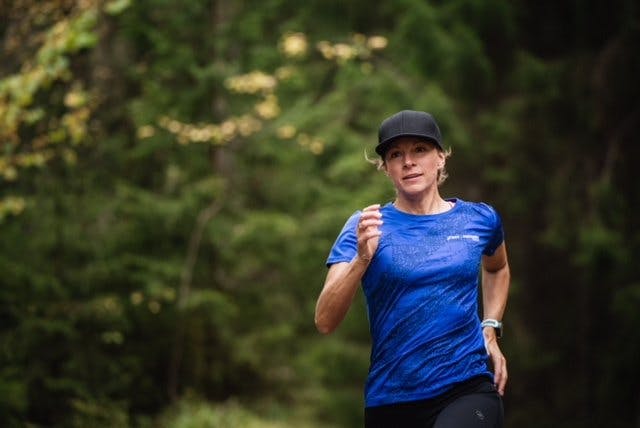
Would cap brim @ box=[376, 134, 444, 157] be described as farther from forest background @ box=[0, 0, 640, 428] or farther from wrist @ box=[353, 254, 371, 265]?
forest background @ box=[0, 0, 640, 428]

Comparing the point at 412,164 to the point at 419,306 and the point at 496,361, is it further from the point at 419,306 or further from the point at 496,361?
the point at 496,361

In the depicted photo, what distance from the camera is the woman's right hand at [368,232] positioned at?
3.37m

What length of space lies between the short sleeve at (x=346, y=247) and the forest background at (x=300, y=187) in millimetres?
5738

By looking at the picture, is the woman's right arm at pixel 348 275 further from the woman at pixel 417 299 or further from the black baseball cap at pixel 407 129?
the black baseball cap at pixel 407 129

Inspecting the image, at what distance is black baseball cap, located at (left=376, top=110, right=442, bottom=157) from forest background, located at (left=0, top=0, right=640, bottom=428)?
5847mm

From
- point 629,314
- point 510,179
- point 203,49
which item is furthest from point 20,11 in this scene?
point 629,314

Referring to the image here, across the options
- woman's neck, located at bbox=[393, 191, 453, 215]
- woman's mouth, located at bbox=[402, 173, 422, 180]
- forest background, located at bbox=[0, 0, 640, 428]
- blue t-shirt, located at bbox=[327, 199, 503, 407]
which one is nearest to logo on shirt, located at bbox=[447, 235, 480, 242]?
blue t-shirt, located at bbox=[327, 199, 503, 407]

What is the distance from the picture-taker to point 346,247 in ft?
12.1

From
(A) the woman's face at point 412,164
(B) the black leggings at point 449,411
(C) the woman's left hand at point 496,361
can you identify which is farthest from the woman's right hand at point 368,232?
(C) the woman's left hand at point 496,361

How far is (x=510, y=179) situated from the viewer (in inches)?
472

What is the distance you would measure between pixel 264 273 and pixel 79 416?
14.9ft

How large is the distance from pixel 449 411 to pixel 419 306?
18.5 inches

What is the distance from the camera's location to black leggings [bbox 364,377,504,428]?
357cm

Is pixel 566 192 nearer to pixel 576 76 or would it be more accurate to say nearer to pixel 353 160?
pixel 576 76
